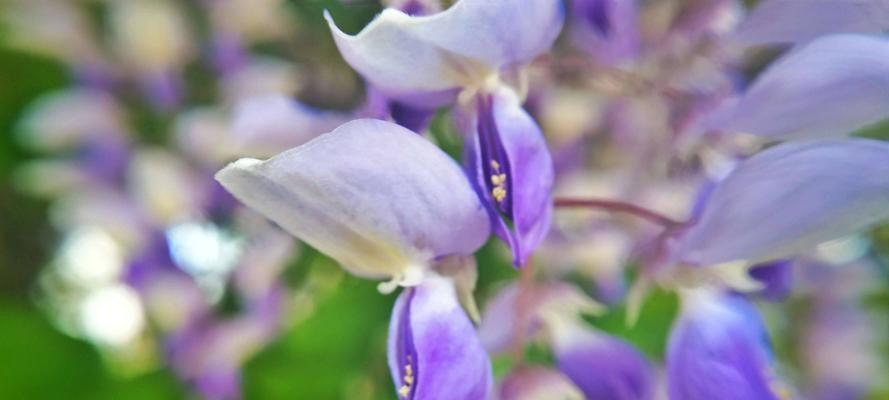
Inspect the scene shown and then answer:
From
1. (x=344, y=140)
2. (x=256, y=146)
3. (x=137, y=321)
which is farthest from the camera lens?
(x=137, y=321)

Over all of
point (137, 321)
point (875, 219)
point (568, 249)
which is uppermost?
point (875, 219)

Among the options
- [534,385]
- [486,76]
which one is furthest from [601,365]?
[486,76]

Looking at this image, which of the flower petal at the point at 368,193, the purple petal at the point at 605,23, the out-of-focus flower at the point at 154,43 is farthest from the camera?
the out-of-focus flower at the point at 154,43

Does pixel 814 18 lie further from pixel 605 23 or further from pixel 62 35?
pixel 62 35

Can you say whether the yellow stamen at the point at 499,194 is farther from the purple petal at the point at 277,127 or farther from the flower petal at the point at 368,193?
the purple petal at the point at 277,127

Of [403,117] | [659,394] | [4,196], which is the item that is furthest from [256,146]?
[4,196]

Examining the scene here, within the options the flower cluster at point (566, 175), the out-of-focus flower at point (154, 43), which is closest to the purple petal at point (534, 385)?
the flower cluster at point (566, 175)

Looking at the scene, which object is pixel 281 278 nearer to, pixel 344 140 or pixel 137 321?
pixel 137 321
